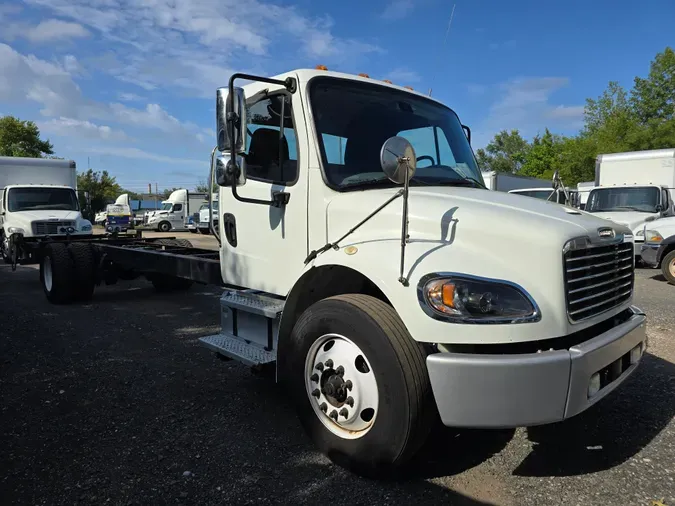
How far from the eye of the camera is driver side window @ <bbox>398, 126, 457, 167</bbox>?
13.1 feet

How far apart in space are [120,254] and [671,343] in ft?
24.1

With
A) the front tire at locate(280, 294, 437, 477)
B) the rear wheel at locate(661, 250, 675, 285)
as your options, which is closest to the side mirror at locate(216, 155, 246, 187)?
the front tire at locate(280, 294, 437, 477)

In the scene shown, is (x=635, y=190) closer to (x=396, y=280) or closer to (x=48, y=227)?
(x=396, y=280)

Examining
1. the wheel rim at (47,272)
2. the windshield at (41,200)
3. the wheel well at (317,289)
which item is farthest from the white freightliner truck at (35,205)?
the wheel well at (317,289)

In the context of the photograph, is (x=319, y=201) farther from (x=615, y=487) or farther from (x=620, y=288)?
(x=615, y=487)

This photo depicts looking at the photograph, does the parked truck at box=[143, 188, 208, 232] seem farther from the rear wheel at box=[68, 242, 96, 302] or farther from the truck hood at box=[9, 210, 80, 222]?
the rear wheel at box=[68, 242, 96, 302]

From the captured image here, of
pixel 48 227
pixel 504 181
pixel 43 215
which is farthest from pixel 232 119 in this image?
pixel 504 181

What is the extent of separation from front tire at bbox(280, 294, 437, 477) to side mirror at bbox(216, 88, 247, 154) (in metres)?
1.22

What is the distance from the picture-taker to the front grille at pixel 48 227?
1212 centimetres

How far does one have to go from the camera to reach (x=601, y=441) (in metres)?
3.46

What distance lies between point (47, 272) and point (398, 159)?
801 cm

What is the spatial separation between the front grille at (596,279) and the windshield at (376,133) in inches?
46.2

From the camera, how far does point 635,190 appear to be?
13.5 meters

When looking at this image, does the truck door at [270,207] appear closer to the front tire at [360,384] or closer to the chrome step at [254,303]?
the chrome step at [254,303]
